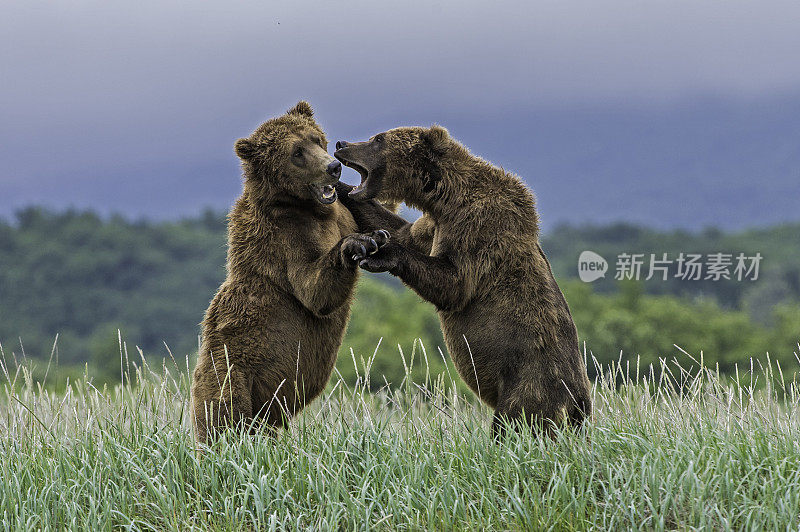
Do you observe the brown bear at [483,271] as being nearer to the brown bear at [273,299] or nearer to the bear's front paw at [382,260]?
the bear's front paw at [382,260]

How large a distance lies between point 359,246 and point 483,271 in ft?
2.37

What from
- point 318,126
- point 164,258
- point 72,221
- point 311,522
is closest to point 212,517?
point 311,522

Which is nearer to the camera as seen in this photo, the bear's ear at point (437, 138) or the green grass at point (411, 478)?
the green grass at point (411, 478)

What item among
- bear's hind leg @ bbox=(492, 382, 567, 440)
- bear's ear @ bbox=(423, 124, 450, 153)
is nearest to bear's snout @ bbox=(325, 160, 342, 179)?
bear's ear @ bbox=(423, 124, 450, 153)

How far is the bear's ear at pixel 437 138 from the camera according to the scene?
16.9 feet

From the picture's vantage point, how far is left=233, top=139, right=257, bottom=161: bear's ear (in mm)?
5102

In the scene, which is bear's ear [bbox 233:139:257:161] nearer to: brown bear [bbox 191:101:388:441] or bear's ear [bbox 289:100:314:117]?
brown bear [bbox 191:101:388:441]

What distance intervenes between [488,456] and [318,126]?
2.14m

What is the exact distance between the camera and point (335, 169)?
16.2 feet

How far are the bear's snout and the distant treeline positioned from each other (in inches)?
886

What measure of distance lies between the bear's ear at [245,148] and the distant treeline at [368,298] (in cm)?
2234

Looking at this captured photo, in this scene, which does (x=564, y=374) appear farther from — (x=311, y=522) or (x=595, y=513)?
(x=311, y=522)

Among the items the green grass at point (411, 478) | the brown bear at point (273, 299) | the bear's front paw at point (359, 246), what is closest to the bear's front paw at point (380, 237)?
the bear's front paw at point (359, 246)

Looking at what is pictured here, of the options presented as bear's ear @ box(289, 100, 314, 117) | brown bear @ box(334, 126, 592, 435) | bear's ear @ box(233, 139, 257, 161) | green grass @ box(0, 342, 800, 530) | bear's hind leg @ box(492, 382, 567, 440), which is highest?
bear's ear @ box(289, 100, 314, 117)
